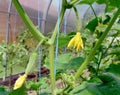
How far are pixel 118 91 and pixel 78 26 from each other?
193 mm

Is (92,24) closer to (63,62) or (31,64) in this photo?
(63,62)

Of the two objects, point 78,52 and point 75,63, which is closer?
point 75,63

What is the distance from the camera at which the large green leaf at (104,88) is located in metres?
0.82

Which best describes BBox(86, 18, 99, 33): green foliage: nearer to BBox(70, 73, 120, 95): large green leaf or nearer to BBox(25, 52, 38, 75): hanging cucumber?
BBox(70, 73, 120, 95): large green leaf

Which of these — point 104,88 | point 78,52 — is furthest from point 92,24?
point 78,52

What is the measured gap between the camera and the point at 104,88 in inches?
33.3

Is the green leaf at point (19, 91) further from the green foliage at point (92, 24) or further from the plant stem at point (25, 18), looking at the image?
the green foliage at point (92, 24)

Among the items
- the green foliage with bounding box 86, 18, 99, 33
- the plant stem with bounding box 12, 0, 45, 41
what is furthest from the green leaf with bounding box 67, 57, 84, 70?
the plant stem with bounding box 12, 0, 45, 41

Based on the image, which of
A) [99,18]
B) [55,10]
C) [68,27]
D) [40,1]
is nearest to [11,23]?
[40,1]

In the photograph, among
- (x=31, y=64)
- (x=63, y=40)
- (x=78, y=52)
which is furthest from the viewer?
(x=78, y=52)

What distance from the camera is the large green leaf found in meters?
0.82

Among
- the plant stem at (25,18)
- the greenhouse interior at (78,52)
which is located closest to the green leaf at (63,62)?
the greenhouse interior at (78,52)

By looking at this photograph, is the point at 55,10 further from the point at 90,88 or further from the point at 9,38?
the point at 90,88

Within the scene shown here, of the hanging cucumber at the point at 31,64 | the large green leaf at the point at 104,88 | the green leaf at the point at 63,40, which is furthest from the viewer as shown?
the green leaf at the point at 63,40
